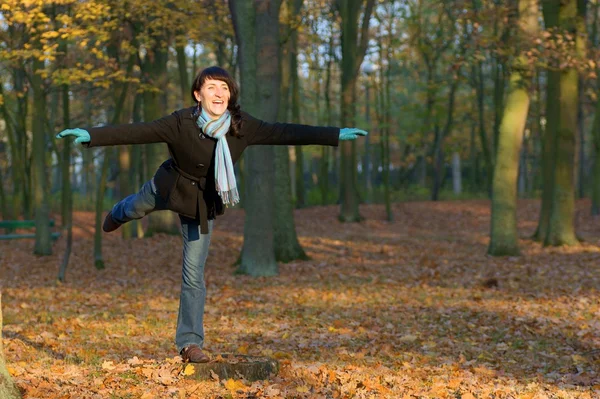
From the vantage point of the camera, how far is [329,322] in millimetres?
10602

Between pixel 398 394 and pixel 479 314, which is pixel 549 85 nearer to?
pixel 479 314

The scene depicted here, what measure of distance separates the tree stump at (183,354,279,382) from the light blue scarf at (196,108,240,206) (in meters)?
1.43

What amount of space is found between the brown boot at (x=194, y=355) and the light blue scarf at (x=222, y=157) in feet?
4.35

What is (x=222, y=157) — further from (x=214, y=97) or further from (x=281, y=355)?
(x=281, y=355)

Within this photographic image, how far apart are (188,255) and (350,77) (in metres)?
22.5

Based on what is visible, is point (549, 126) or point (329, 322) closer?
point (329, 322)

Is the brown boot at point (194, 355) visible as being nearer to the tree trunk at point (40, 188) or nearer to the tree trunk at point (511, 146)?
the tree trunk at point (511, 146)

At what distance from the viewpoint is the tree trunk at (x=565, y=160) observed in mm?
19703

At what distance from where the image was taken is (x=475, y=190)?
4528 cm

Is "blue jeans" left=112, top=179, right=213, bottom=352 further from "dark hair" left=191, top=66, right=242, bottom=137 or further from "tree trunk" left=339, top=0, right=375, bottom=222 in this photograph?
"tree trunk" left=339, top=0, right=375, bottom=222

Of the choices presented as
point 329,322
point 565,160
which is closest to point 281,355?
point 329,322

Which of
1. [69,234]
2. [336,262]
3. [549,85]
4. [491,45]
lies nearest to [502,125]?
[491,45]

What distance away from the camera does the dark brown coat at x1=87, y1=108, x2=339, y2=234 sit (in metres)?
5.75

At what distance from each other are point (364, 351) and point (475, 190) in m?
38.0
